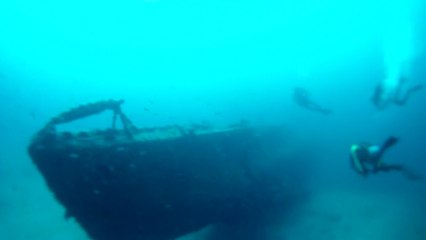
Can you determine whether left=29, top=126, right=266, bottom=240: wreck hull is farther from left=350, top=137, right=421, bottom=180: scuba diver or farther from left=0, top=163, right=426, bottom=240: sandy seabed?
left=350, top=137, right=421, bottom=180: scuba diver

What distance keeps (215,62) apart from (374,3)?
1366 inches

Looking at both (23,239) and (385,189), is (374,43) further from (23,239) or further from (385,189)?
(23,239)

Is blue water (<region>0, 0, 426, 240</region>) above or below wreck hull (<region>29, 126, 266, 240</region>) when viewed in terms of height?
above

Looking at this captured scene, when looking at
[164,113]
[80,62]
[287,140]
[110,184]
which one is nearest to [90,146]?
[110,184]

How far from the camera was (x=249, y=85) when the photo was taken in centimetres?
6141

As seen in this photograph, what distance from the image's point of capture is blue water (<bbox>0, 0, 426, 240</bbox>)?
682 inches

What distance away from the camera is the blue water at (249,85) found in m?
17.3

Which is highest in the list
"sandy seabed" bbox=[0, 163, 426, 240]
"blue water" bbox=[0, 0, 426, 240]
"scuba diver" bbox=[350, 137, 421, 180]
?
"blue water" bbox=[0, 0, 426, 240]

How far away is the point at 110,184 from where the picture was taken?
25.6 feet

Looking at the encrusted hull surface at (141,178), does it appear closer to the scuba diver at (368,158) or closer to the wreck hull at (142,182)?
the wreck hull at (142,182)

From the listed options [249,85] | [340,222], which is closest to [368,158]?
[340,222]

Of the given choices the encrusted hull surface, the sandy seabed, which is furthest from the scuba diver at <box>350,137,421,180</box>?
the sandy seabed

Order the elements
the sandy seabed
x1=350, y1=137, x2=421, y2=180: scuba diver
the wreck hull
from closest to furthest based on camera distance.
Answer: the wreck hull < x1=350, y1=137, x2=421, y2=180: scuba diver < the sandy seabed

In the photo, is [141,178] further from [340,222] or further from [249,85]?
[249,85]
